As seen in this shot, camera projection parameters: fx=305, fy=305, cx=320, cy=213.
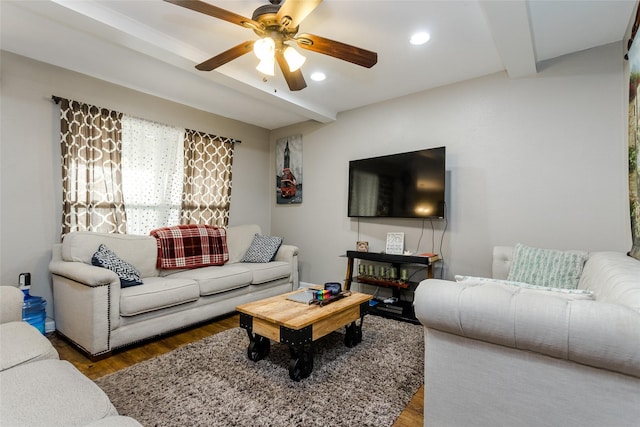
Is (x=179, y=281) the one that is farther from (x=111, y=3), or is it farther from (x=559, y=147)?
(x=559, y=147)

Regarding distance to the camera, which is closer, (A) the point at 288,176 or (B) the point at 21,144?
(B) the point at 21,144

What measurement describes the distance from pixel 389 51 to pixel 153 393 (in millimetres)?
3018

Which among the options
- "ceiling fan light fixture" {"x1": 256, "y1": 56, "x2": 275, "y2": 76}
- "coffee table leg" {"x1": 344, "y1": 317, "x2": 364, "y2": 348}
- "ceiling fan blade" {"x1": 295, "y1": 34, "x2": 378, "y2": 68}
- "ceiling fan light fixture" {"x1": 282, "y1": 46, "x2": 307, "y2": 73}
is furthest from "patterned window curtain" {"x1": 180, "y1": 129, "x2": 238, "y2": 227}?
"coffee table leg" {"x1": 344, "y1": 317, "x2": 364, "y2": 348}

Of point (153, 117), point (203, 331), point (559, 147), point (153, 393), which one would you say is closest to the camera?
point (153, 393)

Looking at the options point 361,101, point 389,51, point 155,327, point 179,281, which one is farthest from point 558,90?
point 155,327

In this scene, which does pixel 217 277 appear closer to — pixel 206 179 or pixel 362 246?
pixel 206 179

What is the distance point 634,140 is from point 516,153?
0.89 m

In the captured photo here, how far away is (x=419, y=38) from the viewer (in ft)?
7.83

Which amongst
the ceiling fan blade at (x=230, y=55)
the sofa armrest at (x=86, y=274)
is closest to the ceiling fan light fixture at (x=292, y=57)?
the ceiling fan blade at (x=230, y=55)

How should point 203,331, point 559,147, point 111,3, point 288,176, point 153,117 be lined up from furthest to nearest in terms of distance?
point 288,176 < point 153,117 < point 203,331 < point 559,147 < point 111,3

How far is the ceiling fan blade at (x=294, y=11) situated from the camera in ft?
5.41

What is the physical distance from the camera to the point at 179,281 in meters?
2.82

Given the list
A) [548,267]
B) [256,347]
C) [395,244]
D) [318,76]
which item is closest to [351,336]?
[256,347]

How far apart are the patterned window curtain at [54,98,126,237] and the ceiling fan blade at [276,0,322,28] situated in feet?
7.86
